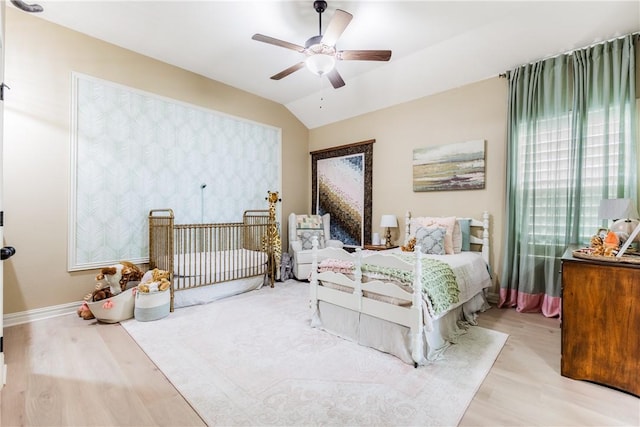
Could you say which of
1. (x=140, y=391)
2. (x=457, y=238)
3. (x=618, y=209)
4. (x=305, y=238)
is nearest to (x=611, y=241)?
(x=618, y=209)

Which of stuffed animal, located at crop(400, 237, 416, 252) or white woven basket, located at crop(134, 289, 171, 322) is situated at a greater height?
stuffed animal, located at crop(400, 237, 416, 252)

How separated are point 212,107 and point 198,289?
2741 mm

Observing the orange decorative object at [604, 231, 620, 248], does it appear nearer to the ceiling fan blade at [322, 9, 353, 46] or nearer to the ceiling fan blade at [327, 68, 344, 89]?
the ceiling fan blade at [322, 9, 353, 46]

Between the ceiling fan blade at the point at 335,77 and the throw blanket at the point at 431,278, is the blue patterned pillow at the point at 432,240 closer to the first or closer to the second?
the throw blanket at the point at 431,278

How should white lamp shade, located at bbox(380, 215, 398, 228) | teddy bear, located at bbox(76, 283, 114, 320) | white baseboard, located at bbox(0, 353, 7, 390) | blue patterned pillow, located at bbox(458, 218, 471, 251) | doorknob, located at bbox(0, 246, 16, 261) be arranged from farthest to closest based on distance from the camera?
white lamp shade, located at bbox(380, 215, 398, 228), blue patterned pillow, located at bbox(458, 218, 471, 251), teddy bear, located at bbox(76, 283, 114, 320), white baseboard, located at bbox(0, 353, 7, 390), doorknob, located at bbox(0, 246, 16, 261)

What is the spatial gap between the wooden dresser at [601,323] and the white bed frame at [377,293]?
100 cm

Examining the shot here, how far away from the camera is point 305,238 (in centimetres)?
498

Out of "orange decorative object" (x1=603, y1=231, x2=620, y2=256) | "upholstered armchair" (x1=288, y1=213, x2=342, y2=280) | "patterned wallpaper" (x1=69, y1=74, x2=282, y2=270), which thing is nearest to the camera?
"orange decorative object" (x1=603, y1=231, x2=620, y2=256)

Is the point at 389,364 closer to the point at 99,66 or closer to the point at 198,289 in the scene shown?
the point at 198,289

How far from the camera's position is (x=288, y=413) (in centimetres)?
168

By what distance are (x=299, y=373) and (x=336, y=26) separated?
273 cm

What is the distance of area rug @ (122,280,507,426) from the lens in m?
1.68

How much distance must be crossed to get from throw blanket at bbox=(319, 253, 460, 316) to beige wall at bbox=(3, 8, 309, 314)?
9.96 ft

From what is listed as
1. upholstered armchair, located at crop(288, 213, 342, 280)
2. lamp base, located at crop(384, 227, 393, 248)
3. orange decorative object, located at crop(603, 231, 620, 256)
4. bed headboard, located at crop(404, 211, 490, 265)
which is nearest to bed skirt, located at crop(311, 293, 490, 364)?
bed headboard, located at crop(404, 211, 490, 265)
